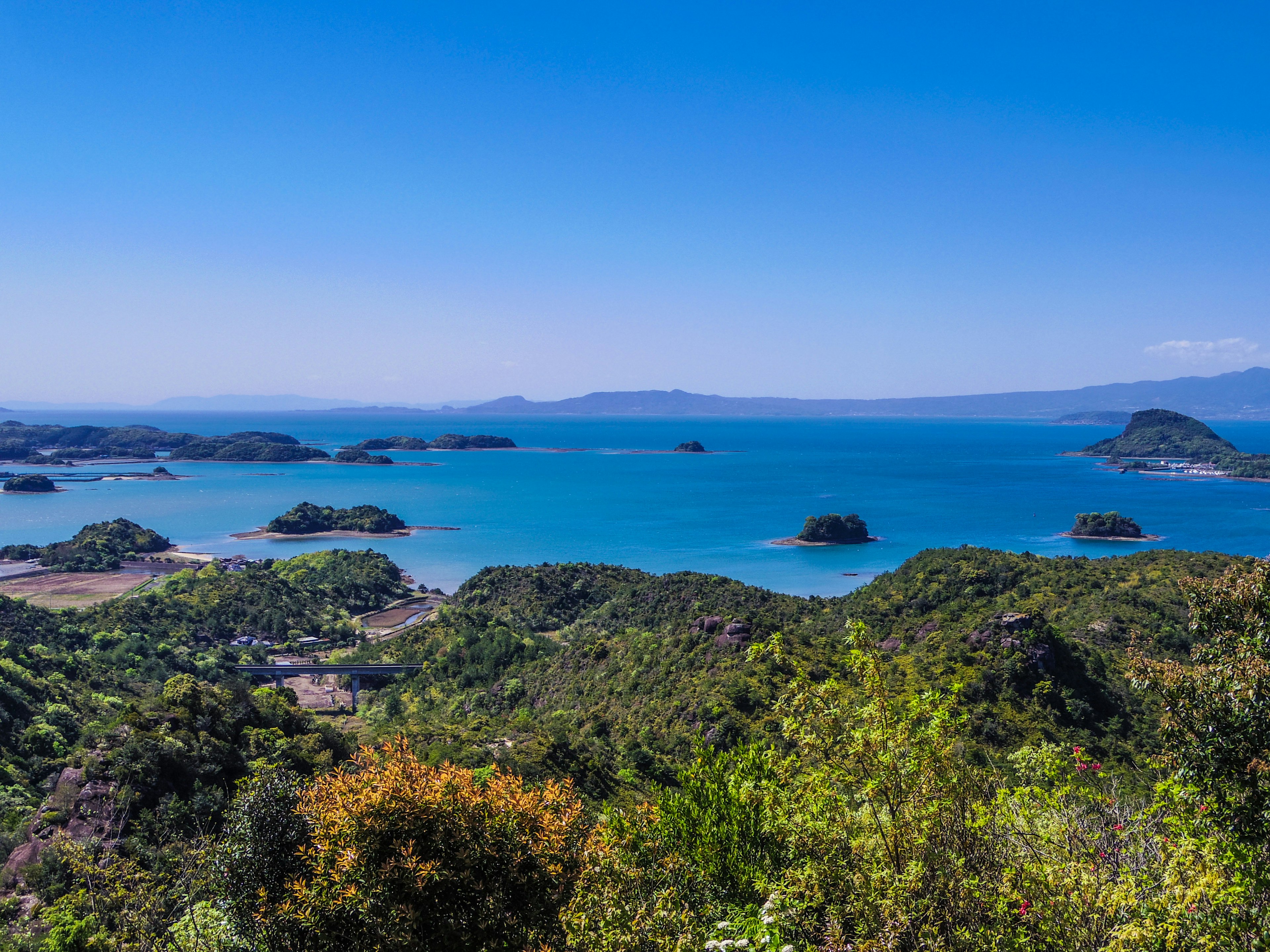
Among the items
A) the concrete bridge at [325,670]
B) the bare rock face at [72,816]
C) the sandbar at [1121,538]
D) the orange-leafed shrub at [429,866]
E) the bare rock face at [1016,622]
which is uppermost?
the orange-leafed shrub at [429,866]

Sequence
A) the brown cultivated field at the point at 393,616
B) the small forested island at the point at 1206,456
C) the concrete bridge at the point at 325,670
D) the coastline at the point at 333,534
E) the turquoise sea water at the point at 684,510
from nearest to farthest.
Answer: the concrete bridge at the point at 325,670, the brown cultivated field at the point at 393,616, the turquoise sea water at the point at 684,510, the coastline at the point at 333,534, the small forested island at the point at 1206,456

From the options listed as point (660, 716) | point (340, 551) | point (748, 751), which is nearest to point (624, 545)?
point (340, 551)

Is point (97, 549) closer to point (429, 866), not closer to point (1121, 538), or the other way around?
point (429, 866)

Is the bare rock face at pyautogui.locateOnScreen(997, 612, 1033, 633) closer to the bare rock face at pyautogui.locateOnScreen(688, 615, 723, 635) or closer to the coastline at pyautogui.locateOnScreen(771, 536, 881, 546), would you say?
the bare rock face at pyautogui.locateOnScreen(688, 615, 723, 635)

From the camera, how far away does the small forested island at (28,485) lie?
134m

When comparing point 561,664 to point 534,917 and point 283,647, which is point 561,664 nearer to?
point 283,647

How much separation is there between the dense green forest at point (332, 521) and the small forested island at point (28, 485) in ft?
213

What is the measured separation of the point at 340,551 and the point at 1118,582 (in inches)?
2569

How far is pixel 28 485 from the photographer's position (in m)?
135

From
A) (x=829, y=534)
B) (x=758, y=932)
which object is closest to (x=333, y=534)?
(x=829, y=534)

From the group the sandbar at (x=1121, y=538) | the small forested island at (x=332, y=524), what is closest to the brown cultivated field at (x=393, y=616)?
Answer: the small forested island at (x=332, y=524)

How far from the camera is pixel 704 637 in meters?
34.4

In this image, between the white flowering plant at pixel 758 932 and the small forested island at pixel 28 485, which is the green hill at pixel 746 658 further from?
the small forested island at pixel 28 485

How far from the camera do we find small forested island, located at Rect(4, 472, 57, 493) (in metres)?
134
